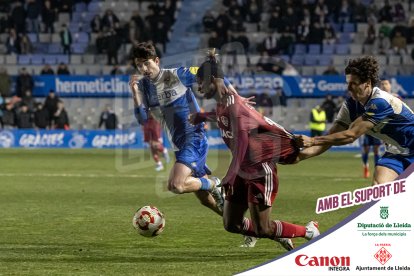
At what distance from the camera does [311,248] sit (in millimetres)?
8500

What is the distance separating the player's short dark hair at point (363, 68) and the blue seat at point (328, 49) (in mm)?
27756

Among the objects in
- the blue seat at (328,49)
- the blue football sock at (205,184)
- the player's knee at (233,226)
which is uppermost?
the player's knee at (233,226)

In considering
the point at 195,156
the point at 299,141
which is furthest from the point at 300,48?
the point at 299,141

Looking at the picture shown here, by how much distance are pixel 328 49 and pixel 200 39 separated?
16.5 ft

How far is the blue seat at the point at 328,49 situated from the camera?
121 ft

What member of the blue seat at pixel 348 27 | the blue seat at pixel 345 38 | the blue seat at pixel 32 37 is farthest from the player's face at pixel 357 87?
the blue seat at pixel 32 37

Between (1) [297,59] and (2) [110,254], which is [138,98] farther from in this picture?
(1) [297,59]

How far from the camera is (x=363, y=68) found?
30.5 feet

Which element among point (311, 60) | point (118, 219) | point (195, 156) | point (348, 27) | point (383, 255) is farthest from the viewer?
point (348, 27)

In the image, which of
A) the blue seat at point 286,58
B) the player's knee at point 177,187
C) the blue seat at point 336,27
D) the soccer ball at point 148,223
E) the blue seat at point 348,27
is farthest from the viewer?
the blue seat at point 336,27

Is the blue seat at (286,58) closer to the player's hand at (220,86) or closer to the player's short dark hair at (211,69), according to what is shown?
the player's short dark hair at (211,69)

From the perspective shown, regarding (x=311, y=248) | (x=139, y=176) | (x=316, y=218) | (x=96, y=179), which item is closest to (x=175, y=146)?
(x=316, y=218)
